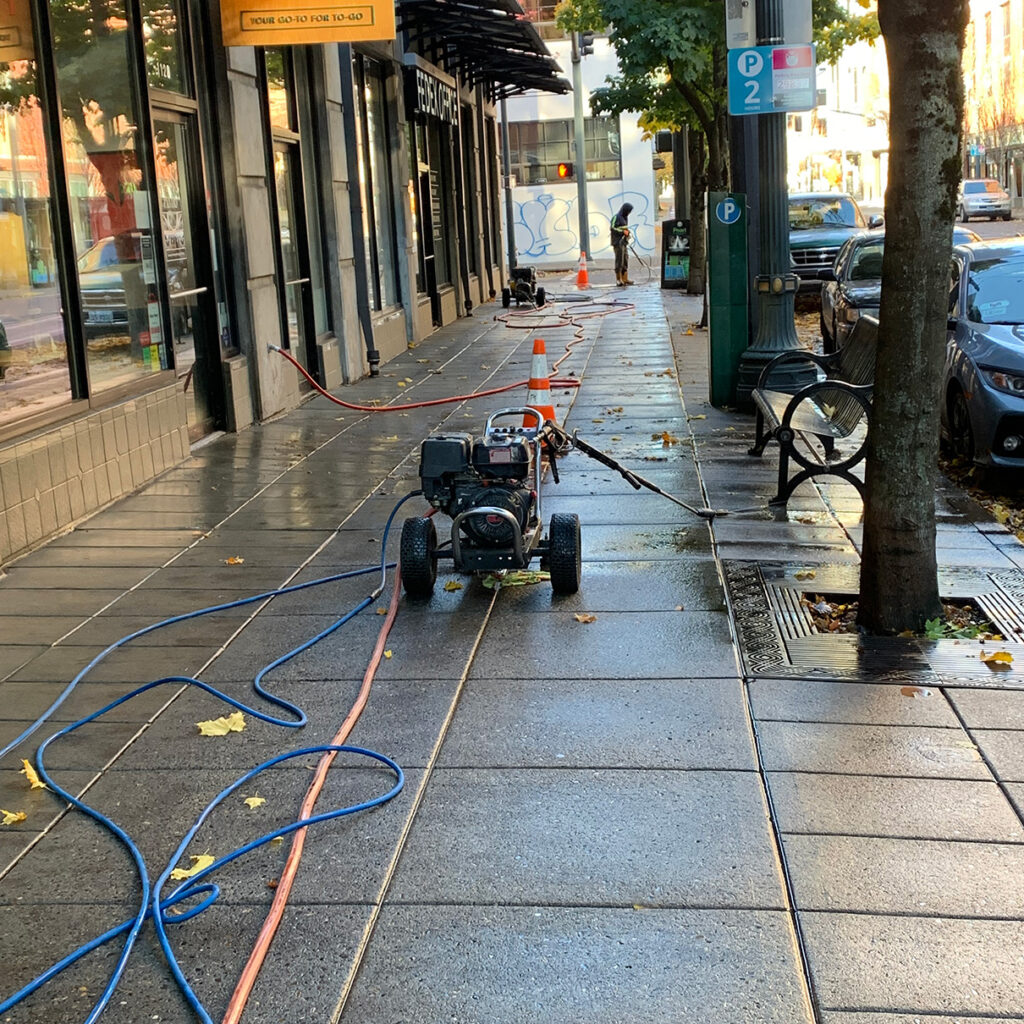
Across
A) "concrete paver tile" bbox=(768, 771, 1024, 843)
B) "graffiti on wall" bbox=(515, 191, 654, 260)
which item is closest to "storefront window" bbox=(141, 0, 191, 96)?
"concrete paver tile" bbox=(768, 771, 1024, 843)

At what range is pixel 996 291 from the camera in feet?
33.0

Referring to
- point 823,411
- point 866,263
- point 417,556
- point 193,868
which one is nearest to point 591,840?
point 193,868

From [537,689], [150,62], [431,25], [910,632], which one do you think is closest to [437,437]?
[537,689]

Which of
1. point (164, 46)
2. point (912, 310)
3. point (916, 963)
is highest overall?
point (164, 46)

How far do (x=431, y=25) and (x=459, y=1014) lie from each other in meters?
18.1

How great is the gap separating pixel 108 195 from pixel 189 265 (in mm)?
1822

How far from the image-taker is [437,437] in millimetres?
6332

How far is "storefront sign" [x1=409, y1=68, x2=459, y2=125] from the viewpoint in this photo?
1925 centimetres

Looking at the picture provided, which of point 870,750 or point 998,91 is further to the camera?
point 998,91

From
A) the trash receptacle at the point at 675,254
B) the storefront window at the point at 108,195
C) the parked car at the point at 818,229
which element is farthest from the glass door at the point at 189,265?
the trash receptacle at the point at 675,254

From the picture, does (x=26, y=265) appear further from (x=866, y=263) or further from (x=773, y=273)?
(x=866, y=263)

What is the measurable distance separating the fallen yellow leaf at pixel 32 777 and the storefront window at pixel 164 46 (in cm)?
674

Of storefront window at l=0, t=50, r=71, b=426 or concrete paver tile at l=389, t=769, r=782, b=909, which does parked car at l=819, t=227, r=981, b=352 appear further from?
concrete paver tile at l=389, t=769, r=782, b=909

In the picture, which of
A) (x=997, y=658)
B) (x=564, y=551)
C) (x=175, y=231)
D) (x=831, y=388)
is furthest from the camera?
(x=175, y=231)
